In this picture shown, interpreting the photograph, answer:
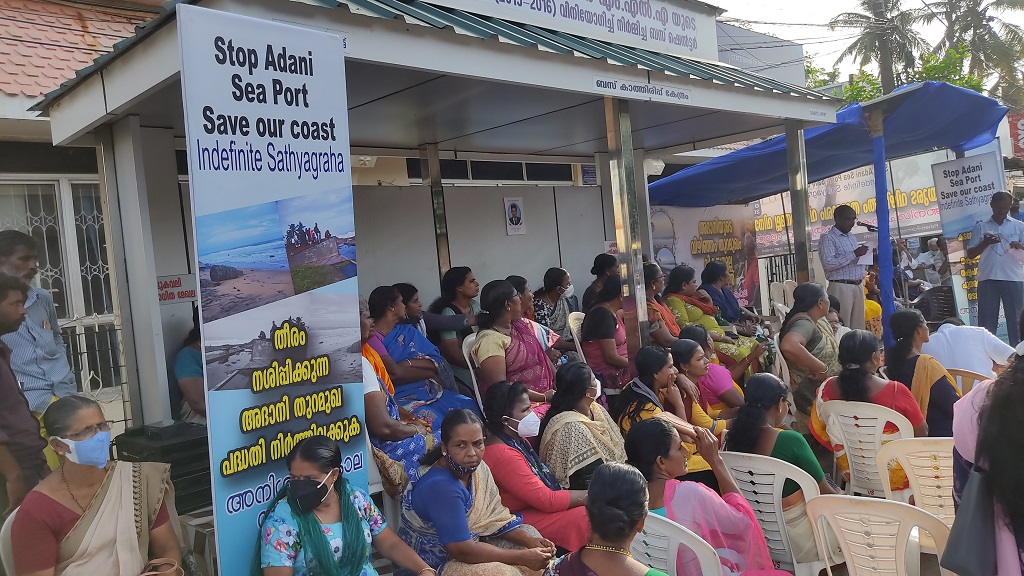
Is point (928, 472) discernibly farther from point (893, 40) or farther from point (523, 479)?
point (893, 40)

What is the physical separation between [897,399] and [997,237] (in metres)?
5.12

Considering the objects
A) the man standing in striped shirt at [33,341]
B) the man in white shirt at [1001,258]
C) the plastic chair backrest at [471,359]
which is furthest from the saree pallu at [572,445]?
the man in white shirt at [1001,258]

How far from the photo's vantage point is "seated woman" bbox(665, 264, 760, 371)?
6660mm

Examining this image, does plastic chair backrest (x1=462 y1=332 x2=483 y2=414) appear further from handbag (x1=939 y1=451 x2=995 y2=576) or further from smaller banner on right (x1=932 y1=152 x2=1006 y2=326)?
smaller banner on right (x1=932 y1=152 x2=1006 y2=326)

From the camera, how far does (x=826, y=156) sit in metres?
9.59

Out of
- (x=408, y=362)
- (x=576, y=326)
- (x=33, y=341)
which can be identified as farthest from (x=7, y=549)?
(x=576, y=326)

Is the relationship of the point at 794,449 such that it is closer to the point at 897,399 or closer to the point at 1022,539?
the point at 897,399

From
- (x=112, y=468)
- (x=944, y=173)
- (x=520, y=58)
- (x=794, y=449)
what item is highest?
(x=520, y=58)

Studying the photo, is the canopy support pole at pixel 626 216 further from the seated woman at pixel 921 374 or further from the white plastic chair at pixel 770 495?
the white plastic chair at pixel 770 495

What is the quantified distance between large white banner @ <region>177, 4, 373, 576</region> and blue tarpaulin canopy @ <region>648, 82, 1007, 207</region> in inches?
222

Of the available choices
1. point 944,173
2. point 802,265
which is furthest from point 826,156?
point 802,265

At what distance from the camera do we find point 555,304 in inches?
290

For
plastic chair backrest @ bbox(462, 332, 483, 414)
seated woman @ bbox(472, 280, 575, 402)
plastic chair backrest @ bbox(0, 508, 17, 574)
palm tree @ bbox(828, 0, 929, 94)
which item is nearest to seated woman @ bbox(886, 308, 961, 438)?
seated woman @ bbox(472, 280, 575, 402)

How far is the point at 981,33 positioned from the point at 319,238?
1372 inches
